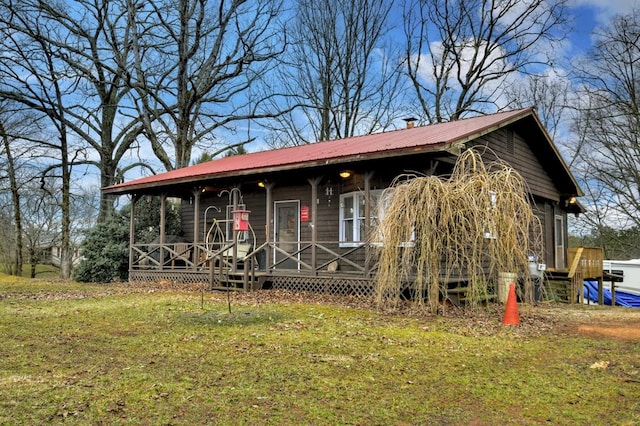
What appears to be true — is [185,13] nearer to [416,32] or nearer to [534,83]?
[416,32]

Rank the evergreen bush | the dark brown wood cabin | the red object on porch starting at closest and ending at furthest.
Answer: the red object on porch
the dark brown wood cabin
the evergreen bush

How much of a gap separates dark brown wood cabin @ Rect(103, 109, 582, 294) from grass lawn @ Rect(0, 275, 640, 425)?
3.58 metres

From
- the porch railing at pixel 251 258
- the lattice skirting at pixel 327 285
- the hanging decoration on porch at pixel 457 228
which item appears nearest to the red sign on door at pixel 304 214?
the porch railing at pixel 251 258

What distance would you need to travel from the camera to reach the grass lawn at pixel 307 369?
4.17m

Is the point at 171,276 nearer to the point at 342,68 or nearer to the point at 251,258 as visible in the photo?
the point at 251,258

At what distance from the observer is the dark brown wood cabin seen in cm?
1227

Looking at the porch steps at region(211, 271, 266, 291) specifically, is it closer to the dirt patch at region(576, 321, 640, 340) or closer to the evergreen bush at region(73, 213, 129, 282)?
the evergreen bush at region(73, 213, 129, 282)

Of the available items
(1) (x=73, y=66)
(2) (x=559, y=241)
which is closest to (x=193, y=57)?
(1) (x=73, y=66)

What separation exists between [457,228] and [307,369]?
4516mm

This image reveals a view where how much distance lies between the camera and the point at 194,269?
51.2 ft

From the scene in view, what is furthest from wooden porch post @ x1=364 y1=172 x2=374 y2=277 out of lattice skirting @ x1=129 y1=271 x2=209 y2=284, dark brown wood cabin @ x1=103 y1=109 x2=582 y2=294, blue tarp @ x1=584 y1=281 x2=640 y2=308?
blue tarp @ x1=584 y1=281 x2=640 y2=308

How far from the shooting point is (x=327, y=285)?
12.7m

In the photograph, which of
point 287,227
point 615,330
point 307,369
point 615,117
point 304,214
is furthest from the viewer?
point 615,117

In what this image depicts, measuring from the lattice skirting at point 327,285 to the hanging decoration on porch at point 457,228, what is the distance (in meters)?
2.40
